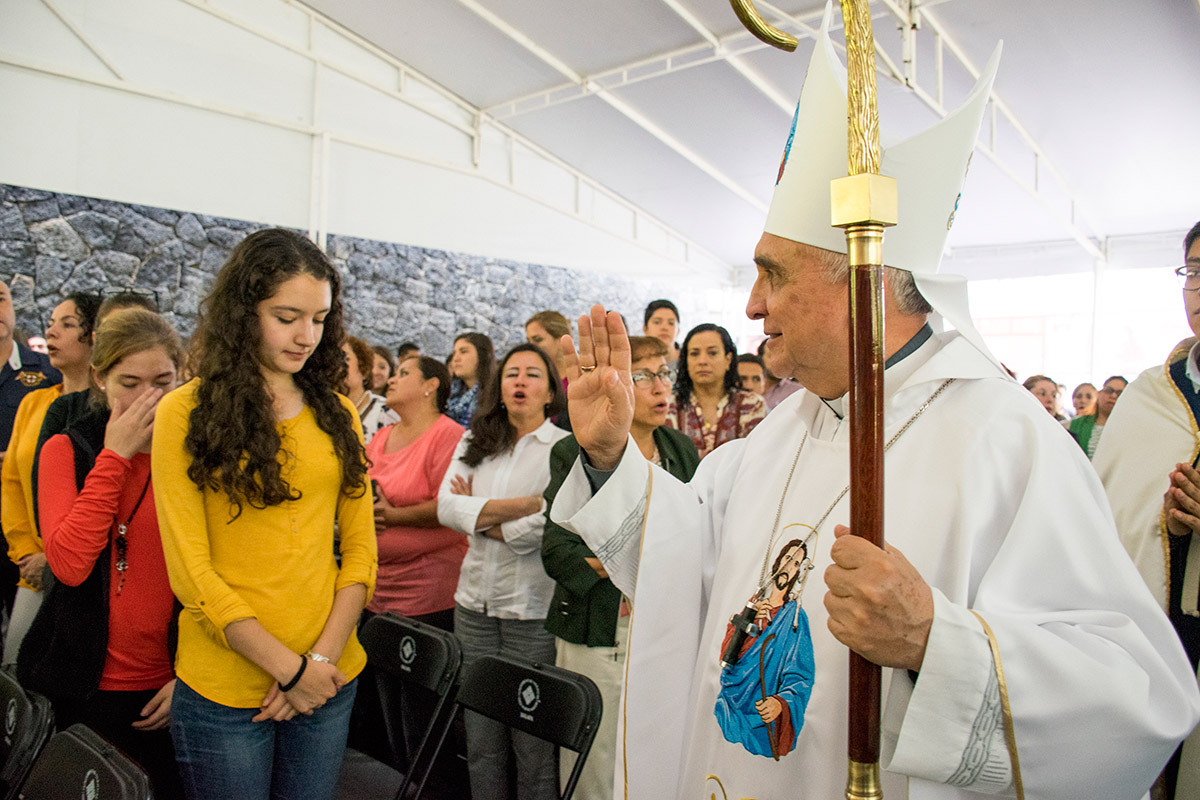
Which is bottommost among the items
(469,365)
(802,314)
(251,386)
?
(251,386)

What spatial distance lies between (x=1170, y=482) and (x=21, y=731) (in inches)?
112


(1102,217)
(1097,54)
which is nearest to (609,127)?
(1097,54)

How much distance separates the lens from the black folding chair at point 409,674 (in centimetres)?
224

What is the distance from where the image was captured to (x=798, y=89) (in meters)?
7.85

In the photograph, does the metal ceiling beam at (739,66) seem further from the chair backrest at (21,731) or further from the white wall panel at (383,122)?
the chair backrest at (21,731)

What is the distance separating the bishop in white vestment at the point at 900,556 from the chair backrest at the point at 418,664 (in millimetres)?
948

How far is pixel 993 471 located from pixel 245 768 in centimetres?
167

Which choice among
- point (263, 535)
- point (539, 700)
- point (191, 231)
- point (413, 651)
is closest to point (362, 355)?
point (413, 651)

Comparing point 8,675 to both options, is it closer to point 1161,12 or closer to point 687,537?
point 687,537

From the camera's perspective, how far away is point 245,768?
178 cm

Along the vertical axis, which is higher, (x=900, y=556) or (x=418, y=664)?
(x=900, y=556)

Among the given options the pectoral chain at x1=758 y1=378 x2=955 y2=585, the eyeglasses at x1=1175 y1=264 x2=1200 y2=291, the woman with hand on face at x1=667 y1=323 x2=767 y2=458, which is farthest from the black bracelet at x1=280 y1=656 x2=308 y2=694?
the eyeglasses at x1=1175 y1=264 x2=1200 y2=291

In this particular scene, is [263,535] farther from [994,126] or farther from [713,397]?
[994,126]

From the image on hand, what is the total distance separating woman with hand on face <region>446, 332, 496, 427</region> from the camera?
4.27 m
